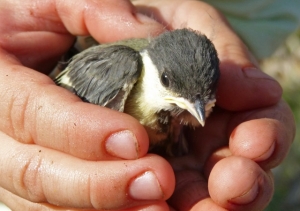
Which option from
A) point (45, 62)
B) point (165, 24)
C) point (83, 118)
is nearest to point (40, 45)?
point (45, 62)

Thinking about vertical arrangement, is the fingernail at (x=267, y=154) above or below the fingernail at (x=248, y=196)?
above

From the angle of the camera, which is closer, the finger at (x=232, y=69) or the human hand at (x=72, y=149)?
the human hand at (x=72, y=149)

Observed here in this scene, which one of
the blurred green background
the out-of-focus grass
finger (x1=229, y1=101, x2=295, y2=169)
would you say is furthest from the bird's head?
the out-of-focus grass

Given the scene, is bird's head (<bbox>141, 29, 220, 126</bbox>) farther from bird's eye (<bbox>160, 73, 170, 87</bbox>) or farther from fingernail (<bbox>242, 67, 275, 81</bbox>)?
fingernail (<bbox>242, 67, 275, 81</bbox>)

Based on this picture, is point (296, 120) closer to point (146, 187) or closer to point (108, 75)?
point (108, 75)

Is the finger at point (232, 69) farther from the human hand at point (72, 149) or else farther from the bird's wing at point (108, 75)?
the bird's wing at point (108, 75)

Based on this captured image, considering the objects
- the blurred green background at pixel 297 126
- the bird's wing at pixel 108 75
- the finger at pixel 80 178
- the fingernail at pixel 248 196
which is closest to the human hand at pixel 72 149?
the finger at pixel 80 178

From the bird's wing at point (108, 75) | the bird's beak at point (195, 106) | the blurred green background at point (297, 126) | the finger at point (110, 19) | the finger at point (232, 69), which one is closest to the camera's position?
the bird's beak at point (195, 106)
